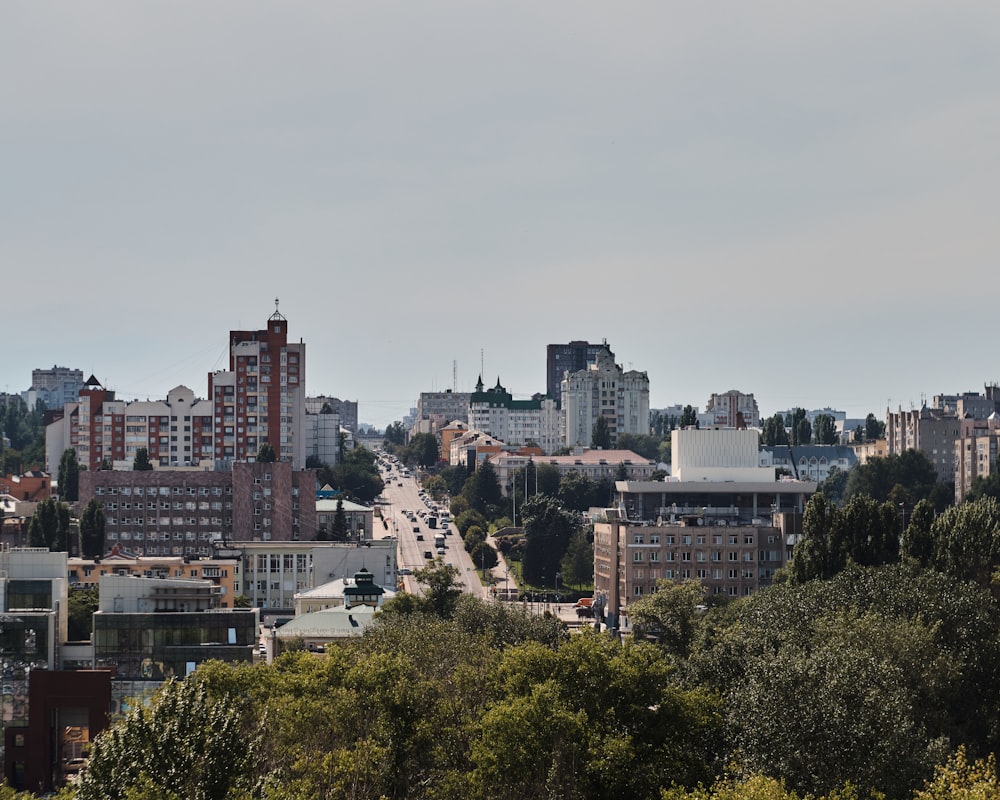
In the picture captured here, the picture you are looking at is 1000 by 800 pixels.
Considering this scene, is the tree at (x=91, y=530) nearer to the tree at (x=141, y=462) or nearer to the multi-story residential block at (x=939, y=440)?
the tree at (x=141, y=462)

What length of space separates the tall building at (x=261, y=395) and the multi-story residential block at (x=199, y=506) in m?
18.6

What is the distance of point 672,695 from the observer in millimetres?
47188

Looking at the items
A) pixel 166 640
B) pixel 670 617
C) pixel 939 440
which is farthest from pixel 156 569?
pixel 939 440

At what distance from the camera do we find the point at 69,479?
513 ft

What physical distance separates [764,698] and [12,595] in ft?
110

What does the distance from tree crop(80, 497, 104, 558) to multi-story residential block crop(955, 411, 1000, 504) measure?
9015 centimetres

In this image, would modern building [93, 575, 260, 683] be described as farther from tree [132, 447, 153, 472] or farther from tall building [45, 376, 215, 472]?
tall building [45, 376, 215, 472]

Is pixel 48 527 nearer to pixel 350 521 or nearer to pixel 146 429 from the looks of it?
pixel 350 521

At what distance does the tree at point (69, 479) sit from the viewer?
156 m

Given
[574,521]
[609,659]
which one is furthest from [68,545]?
[609,659]

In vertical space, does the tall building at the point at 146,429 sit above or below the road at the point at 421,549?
above

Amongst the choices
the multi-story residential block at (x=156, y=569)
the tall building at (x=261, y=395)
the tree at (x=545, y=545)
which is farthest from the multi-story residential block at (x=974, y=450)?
the multi-story residential block at (x=156, y=569)

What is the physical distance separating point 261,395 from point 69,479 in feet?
68.4

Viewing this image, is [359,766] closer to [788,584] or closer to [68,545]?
[788,584]
